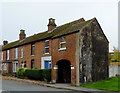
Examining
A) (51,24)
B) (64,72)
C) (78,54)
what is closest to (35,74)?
(64,72)

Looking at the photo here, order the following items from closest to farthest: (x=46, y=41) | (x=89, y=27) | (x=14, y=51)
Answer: (x=89, y=27) < (x=46, y=41) < (x=14, y=51)

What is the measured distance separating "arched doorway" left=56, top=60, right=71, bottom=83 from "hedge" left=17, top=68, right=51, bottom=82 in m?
1.44

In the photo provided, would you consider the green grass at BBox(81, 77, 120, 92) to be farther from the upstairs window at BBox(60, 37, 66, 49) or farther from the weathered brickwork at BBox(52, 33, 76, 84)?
the upstairs window at BBox(60, 37, 66, 49)

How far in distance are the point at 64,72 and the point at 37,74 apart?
400 cm

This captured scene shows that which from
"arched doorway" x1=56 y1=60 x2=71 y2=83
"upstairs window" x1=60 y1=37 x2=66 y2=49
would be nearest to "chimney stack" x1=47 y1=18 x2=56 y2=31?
"upstairs window" x1=60 y1=37 x2=66 y2=49

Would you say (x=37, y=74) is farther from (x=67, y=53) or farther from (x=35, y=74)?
(x=67, y=53)

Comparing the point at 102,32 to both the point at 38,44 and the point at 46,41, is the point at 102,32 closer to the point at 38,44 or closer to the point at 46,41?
the point at 46,41

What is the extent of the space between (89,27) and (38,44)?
35.2 feet

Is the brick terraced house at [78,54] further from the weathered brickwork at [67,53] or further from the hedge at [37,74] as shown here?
the hedge at [37,74]

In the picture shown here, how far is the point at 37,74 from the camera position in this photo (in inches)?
947

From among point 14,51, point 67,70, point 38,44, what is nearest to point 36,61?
point 38,44

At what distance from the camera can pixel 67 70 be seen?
22.4 metres

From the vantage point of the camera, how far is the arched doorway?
22328 mm

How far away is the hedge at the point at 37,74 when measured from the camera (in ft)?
72.8
